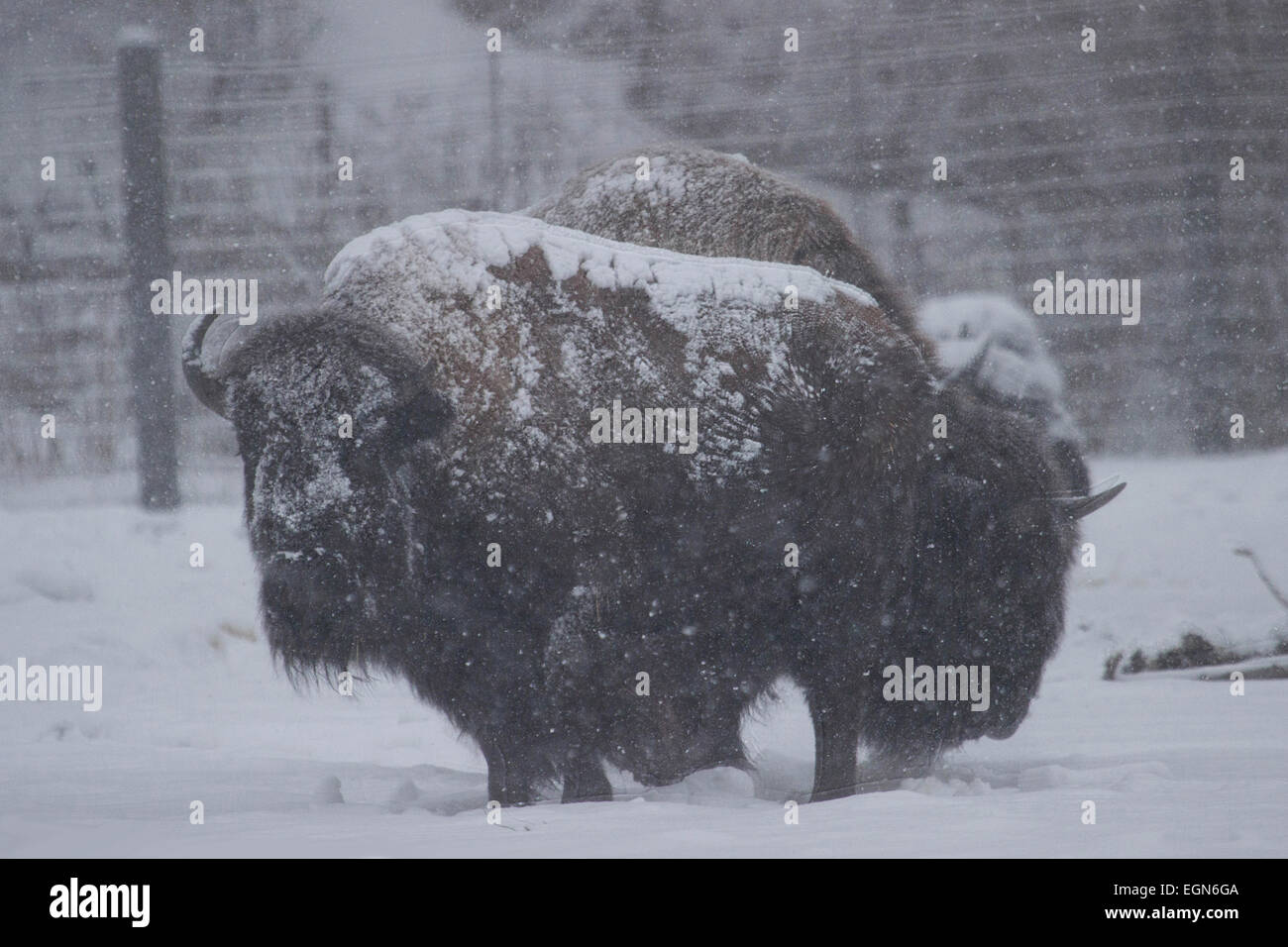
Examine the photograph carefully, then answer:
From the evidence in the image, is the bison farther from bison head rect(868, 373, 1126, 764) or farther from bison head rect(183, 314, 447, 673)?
bison head rect(183, 314, 447, 673)

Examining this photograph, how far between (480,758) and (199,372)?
135 centimetres

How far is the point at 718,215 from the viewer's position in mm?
3592

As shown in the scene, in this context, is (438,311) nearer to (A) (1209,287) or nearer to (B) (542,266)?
(B) (542,266)

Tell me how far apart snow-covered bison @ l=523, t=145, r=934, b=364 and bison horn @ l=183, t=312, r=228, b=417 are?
113 cm

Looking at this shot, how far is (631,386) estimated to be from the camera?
3.14 m

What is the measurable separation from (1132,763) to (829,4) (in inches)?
109

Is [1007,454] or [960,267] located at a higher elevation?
[960,267]

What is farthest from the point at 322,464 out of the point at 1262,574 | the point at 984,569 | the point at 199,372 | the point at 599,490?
the point at 1262,574

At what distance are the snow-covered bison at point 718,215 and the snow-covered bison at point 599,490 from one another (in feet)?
0.64

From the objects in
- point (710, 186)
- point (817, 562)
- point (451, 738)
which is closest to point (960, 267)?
point (710, 186)

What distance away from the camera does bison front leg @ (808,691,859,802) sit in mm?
3314

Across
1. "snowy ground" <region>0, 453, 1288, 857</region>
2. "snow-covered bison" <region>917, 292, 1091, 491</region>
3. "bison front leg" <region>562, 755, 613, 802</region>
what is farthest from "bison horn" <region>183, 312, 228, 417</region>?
"snow-covered bison" <region>917, 292, 1091, 491</region>

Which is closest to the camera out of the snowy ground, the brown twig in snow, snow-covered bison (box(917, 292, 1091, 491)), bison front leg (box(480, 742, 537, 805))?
the snowy ground

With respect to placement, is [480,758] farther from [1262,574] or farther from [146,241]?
[1262,574]
